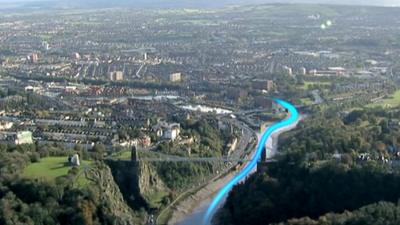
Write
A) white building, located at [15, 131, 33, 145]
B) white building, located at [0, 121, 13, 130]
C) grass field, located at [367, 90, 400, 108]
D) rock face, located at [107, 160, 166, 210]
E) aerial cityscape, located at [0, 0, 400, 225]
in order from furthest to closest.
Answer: grass field, located at [367, 90, 400, 108] → white building, located at [0, 121, 13, 130] → white building, located at [15, 131, 33, 145] → rock face, located at [107, 160, 166, 210] → aerial cityscape, located at [0, 0, 400, 225]

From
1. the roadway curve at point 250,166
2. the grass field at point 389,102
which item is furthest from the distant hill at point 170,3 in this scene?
the roadway curve at point 250,166

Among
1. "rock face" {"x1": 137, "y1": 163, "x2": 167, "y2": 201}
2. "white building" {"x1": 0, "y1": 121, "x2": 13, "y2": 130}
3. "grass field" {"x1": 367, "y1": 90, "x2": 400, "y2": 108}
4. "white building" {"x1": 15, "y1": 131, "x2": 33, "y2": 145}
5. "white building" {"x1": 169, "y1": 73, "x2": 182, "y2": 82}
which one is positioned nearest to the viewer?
"rock face" {"x1": 137, "y1": 163, "x2": 167, "y2": 201}

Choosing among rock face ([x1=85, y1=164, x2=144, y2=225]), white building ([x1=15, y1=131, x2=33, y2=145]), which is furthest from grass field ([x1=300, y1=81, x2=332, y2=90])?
rock face ([x1=85, y1=164, x2=144, y2=225])

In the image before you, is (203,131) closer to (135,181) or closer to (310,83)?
(135,181)

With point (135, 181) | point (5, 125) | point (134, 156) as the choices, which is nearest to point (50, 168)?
point (135, 181)

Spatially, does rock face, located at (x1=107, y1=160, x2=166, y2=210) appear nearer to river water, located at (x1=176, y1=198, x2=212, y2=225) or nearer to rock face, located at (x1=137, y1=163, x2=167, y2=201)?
rock face, located at (x1=137, y1=163, x2=167, y2=201)

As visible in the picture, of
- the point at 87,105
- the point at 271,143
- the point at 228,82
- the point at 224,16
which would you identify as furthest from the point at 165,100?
the point at 224,16
